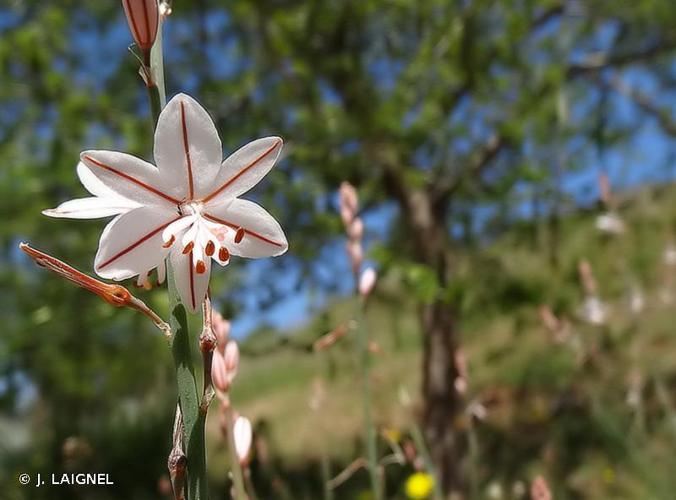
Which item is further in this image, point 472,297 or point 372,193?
point 372,193

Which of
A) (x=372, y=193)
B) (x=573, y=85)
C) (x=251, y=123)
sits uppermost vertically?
(x=573, y=85)

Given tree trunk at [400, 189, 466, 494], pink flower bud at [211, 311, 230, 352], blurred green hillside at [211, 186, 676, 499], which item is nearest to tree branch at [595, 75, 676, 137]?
blurred green hillside at [211, 186, 676, 499]

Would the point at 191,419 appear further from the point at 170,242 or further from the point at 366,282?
the point at 366,282

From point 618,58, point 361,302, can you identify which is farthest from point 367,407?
point 618,58

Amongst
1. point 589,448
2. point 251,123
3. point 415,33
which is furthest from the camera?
point 589,448

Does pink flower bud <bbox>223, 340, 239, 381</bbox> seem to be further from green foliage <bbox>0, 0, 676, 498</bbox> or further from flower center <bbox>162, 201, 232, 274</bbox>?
green foliage <bbox>0, 0, 676, 498</bbox>

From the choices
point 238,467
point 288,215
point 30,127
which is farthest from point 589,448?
point 238,467

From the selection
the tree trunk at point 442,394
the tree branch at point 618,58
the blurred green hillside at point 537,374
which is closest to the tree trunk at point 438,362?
the tree trunk at point 442,394

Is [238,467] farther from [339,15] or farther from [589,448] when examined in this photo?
[589,448]
